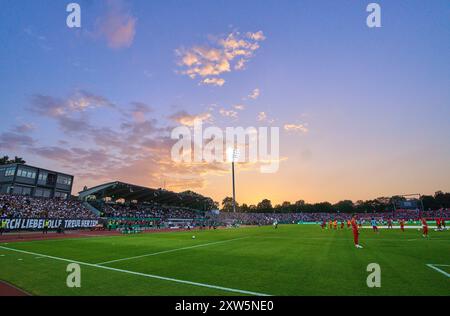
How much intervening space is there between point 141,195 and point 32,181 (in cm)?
2459

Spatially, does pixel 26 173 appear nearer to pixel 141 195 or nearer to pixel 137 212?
pixel 137 212

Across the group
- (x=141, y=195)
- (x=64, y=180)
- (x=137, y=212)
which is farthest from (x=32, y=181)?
(x=141, y=195)

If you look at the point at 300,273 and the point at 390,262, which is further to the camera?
the point at 390,262

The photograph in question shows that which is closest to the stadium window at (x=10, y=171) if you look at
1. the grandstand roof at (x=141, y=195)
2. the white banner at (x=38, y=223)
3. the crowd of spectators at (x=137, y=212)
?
the grandstand roof at (x=141, y=195)

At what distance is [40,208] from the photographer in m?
43.0

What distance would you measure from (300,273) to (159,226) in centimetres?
5191

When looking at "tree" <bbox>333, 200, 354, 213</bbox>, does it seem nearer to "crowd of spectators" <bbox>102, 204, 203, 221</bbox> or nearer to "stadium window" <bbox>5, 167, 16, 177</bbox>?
"crowd of spectators" <bbox>102, 204, 203, 221</bbox>

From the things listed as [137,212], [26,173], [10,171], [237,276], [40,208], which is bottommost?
[237,276]

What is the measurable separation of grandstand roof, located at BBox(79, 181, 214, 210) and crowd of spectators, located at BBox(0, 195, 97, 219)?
5196mm

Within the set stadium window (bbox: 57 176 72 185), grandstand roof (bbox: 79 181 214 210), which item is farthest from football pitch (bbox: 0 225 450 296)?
stadium window (bbox: 57 176 72 185)
